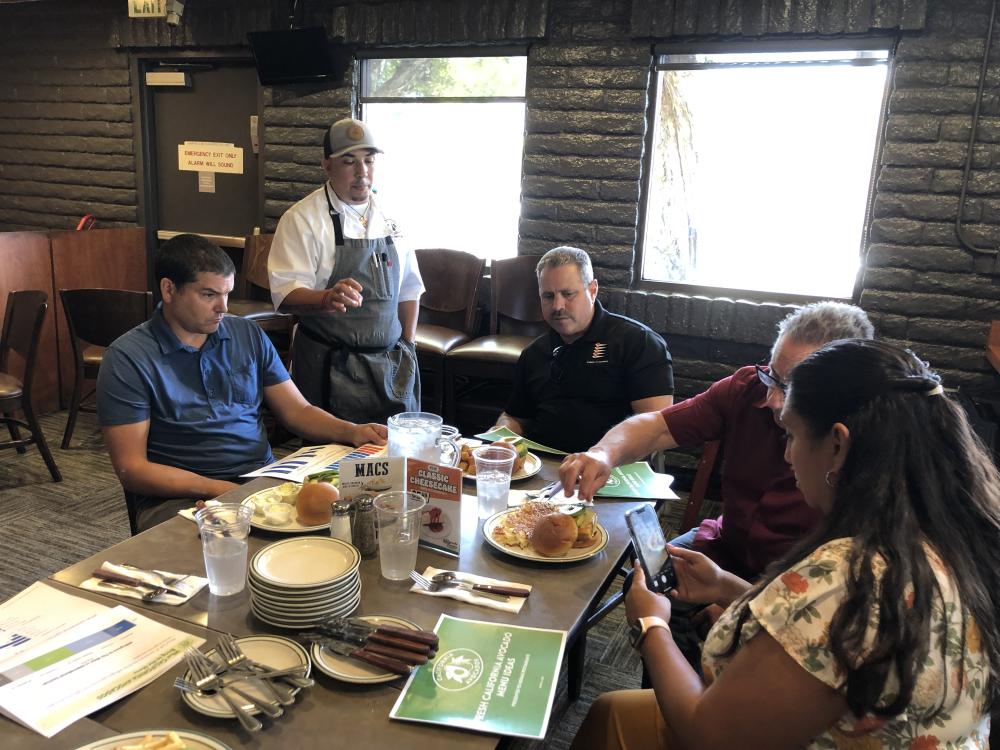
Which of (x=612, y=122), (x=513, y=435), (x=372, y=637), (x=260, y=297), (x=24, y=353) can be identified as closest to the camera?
(x=372, y=637)

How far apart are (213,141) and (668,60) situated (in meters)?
2.89

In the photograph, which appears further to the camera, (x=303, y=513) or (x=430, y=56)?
(x=430, y=56)

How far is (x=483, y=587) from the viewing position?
1.24 metres

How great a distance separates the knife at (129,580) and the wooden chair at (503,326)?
236cm

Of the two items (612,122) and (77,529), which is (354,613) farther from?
(612,122)

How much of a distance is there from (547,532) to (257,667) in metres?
0.56

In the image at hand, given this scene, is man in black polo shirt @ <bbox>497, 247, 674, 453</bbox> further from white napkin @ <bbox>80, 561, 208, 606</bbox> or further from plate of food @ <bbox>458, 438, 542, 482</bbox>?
white napkin @ <bbox>80, 561, 208, 606</bbox>

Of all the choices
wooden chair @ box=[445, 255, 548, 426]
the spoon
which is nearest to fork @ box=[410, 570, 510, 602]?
the spoon

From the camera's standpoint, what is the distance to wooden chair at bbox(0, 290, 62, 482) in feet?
10.9

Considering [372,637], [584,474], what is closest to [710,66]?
[584,474]

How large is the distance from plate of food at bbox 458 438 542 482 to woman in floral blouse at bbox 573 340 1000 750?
0.80m

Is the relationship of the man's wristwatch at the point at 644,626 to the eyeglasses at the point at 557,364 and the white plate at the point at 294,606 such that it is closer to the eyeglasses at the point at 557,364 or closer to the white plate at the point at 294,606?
the white plate at the point at 294,606

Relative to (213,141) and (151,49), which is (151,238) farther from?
(151,49)

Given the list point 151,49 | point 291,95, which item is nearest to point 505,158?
point 291,95
